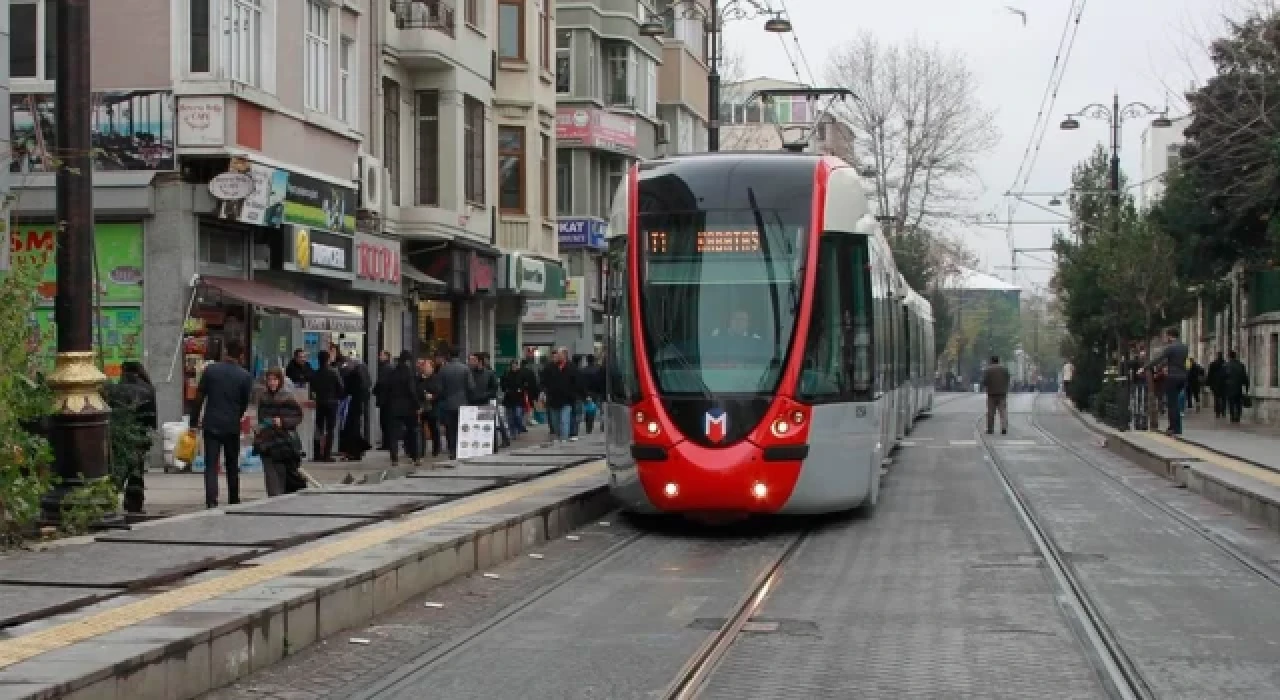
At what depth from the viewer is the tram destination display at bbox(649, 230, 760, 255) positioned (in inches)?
587

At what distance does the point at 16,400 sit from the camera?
37.0 ft

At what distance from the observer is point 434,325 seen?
34812mm

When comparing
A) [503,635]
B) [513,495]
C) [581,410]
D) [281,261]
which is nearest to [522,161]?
[581,410]

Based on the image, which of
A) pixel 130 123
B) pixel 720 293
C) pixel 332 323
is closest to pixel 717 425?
pixel 720 293

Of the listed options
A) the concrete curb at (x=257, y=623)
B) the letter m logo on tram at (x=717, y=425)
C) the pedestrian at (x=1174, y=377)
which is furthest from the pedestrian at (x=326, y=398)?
the pedestrian at (x=1174, y=377)

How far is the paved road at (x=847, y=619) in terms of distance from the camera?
27.0ft

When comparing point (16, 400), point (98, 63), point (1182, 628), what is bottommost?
point (1182, 628)

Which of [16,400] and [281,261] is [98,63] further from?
[16,400]

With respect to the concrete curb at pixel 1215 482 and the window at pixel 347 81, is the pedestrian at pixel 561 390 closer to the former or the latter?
the window at pixel 347 81

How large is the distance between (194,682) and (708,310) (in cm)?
772

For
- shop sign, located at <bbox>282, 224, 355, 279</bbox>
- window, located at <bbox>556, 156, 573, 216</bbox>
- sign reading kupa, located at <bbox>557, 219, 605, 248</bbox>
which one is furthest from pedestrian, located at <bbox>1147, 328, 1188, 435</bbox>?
window, located at <bbox>556, 156, 573, 216</bbox>

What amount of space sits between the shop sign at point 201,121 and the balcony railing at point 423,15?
9.09 metres

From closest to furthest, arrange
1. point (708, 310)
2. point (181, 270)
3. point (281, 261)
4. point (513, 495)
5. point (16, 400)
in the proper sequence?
point (16, 400) < point (708, 310) < point (513, 495) < point (181, 270) < point (281, 261)

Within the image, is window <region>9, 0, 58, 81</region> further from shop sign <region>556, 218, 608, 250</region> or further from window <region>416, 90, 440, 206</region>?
shop sign <region>556, 218, 608, 250</region>
